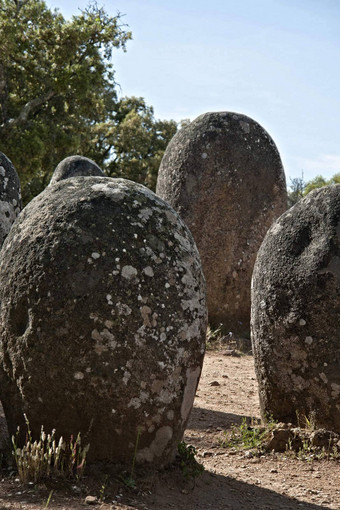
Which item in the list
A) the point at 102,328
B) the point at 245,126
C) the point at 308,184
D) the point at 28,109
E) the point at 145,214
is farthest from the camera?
the point at 308,184

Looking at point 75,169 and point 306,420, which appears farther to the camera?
point 75,169

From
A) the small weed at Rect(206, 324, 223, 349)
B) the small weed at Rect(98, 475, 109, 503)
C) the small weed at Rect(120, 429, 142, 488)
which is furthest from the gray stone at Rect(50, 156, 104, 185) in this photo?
the small weed at Rect(98, 475, 109, 503)

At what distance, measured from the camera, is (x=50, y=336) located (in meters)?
4.06

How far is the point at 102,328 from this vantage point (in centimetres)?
403

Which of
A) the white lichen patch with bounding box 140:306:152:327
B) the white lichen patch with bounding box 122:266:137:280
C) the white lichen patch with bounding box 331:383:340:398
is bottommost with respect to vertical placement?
the white lichen patch with bounding box 331:383:340:398

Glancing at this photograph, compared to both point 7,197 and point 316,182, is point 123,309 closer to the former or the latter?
point 7,197

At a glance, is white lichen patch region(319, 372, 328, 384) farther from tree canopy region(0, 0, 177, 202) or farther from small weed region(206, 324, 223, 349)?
tree canopy region(0, 0, 177, 202)

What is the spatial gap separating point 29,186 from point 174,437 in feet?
71.1

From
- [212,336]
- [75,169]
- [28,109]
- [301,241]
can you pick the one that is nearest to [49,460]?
[301,241]

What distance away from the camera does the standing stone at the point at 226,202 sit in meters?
11.1

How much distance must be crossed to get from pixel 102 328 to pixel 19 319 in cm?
60

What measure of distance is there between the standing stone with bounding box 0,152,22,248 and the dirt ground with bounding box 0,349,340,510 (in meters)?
3.55

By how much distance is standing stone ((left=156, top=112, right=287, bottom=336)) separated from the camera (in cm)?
1109

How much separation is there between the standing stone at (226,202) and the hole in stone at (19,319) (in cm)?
698
